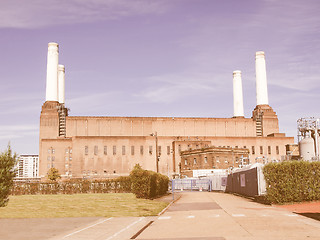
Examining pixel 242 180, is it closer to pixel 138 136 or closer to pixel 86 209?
pixel 86 209

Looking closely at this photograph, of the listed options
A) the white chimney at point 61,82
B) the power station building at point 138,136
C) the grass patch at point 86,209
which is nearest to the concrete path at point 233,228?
the grass patch at point 86,209

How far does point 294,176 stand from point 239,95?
107 m

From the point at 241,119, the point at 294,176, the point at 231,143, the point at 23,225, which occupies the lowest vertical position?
the point at 23,225

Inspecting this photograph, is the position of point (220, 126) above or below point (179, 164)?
above

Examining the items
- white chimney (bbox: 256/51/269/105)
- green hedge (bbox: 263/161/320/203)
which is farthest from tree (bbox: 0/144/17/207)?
white chimney (bbox: 256/51/269/105)

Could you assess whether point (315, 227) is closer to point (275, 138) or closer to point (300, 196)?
point (300, 196)

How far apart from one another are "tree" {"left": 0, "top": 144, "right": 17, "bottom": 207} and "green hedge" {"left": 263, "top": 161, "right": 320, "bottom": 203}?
15988 millimetres

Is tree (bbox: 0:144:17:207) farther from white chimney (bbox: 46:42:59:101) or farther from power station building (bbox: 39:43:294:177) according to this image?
white chimney (bbox: 46:42:59:101)

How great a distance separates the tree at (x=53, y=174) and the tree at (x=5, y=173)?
90.8 metres

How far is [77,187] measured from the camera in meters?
55.1

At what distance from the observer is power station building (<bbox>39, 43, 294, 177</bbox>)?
4532 inches

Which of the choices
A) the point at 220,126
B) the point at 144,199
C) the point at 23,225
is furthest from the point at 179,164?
the point at 23,225

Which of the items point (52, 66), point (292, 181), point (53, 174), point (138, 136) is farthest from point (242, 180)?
point (52, 66)

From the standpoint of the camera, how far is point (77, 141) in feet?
380
